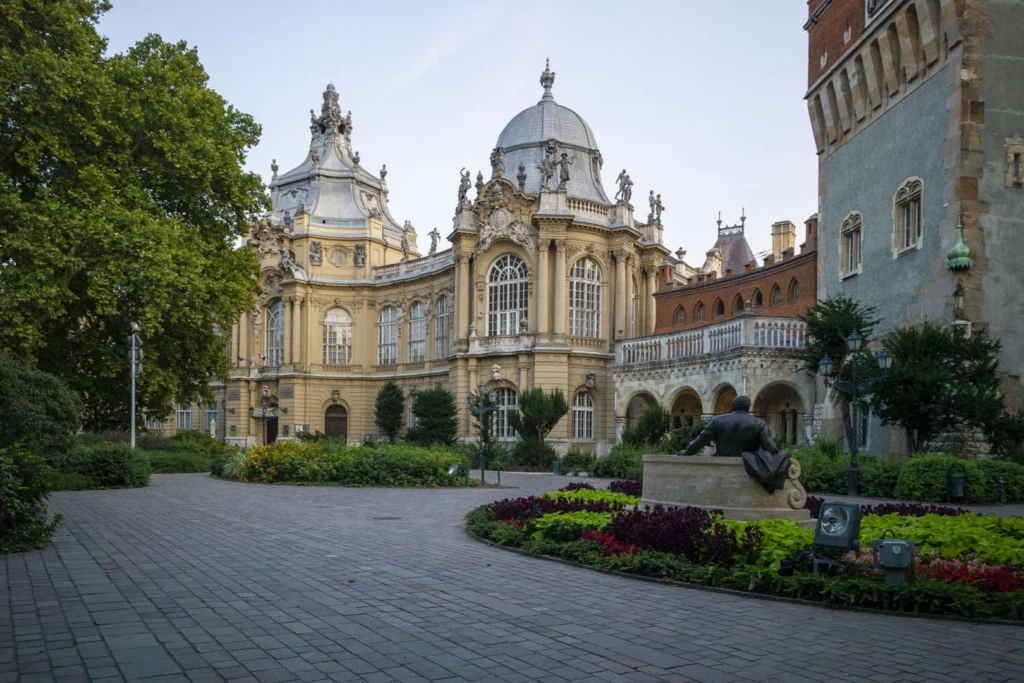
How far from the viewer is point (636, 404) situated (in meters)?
41.4

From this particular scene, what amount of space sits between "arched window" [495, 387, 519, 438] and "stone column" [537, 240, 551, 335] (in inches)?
145

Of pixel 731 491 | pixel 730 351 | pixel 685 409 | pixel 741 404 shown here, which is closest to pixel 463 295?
pixel 685 409

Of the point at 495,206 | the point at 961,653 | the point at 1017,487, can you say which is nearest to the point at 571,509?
the point at 961,653

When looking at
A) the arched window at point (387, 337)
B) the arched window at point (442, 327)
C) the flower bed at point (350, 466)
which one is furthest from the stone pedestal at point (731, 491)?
the arched window at point (387, 337)

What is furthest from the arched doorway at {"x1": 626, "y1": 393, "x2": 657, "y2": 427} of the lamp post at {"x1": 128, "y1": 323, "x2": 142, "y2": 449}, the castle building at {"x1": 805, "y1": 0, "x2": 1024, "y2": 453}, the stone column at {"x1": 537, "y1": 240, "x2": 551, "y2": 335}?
the lamp post at {"x1": 128, "y1": 323, "x2": 142, "y2": 449}

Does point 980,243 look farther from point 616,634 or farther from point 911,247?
point 616,634

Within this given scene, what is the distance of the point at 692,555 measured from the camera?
1042cm

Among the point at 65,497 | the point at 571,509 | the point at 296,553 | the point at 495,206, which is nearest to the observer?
the point at 296,553

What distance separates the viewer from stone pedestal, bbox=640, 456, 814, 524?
39.5 feet

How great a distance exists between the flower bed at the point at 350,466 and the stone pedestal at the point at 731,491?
44.4 ft

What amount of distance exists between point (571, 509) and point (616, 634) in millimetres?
6299

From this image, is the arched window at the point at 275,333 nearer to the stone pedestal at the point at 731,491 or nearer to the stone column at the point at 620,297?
the stone column at the point at 620,297

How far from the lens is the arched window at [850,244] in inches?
1167

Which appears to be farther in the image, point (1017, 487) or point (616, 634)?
point (1017, 487)
